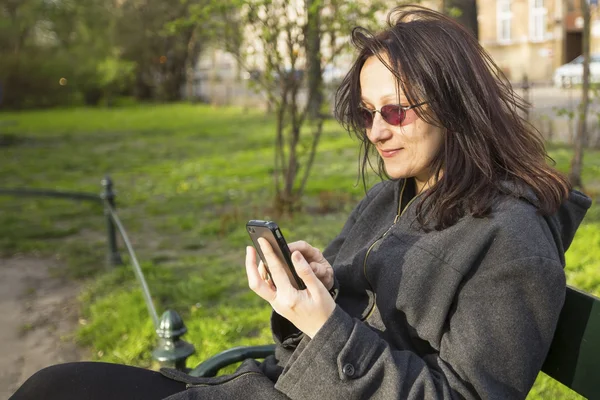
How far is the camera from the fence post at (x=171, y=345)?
2.65m

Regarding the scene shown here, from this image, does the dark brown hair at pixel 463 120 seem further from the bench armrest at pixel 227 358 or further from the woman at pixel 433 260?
the bench armrest at pixel 227 358

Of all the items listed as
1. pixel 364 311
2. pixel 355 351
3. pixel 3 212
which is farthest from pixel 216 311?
Result: pixel 3 212

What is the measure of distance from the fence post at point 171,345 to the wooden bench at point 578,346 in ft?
4.43

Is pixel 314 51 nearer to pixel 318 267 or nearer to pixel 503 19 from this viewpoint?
pixel 318 267

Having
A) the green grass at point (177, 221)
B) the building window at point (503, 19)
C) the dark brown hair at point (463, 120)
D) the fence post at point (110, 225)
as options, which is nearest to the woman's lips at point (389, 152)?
the dark brown hair at point (463, 120)

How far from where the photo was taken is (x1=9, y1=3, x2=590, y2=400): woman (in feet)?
5.27

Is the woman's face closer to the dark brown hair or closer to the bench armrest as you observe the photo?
the dark brown hair

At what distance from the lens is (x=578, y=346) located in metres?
1.81

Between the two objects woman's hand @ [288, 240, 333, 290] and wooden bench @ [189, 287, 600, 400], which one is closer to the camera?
wooden bench @ [189, 287, 600, 400]

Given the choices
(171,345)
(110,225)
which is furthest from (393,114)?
(110,225)

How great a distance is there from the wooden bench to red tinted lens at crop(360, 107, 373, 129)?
0.71m

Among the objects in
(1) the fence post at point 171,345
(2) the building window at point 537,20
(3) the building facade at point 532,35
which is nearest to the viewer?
(1) the fence post at point 171,345

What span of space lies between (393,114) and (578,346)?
30.5 inches

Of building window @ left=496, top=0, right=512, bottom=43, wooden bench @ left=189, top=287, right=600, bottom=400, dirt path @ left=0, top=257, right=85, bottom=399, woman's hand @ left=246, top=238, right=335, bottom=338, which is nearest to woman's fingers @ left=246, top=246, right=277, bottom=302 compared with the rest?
woman's hand @ left=246, top=238, right=335, bottom=338
